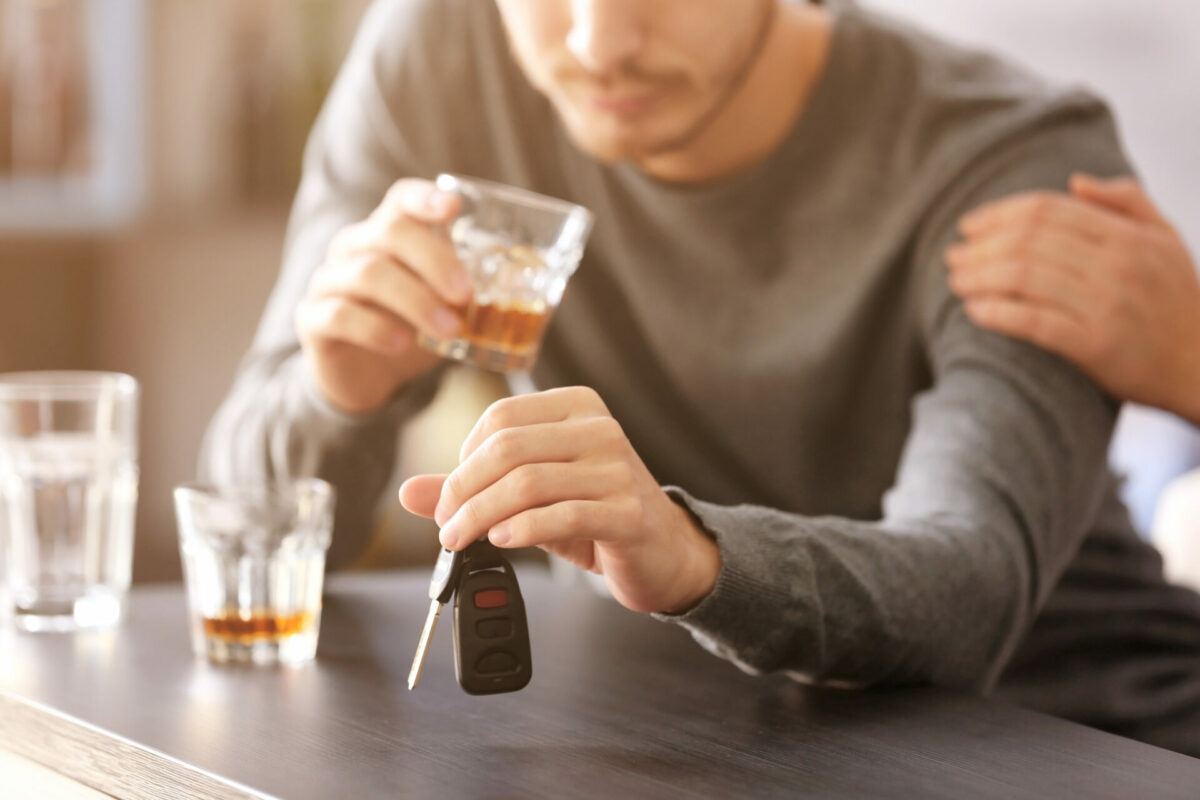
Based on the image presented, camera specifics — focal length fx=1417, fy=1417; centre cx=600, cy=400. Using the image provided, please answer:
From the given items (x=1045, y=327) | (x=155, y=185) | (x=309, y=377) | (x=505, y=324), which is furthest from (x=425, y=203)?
(x=155, y=185)

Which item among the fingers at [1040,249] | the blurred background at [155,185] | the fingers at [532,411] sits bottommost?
the blurred background at [155,185]

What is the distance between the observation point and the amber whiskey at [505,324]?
1.04 metres

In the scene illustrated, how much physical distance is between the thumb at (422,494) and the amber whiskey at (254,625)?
22cm

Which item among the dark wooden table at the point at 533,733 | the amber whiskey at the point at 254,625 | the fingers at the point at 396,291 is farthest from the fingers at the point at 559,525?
the fingers at the point at 396,291

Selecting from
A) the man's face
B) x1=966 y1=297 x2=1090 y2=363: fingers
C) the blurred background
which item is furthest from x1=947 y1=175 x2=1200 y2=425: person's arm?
the blurred background

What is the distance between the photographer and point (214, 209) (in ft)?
9.90

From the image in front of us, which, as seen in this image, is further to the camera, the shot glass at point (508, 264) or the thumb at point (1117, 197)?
the thumb at point (1117, 197)

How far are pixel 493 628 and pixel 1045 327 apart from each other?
0.55 meters

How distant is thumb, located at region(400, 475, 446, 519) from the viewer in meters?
0.67

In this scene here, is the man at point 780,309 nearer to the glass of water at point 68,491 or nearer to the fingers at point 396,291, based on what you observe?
the fingers at point 396,291

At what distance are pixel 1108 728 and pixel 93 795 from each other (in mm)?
846

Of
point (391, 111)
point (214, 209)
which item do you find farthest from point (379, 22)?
Answer: point (214, 209)

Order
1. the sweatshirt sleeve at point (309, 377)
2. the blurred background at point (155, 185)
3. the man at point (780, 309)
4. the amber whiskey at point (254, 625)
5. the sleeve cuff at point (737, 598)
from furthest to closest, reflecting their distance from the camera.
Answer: the blurred background at point (155, 185) < the sweatshirt sleeve at point (309, 377) < the man at point (780, 309) < the amber whiskey at point (254, 625) < the sleeve cuff at point (737, 598)

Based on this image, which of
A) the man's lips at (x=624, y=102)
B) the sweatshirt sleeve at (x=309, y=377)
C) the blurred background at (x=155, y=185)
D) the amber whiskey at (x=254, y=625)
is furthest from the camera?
the blurred background at (x=155, y=185)
